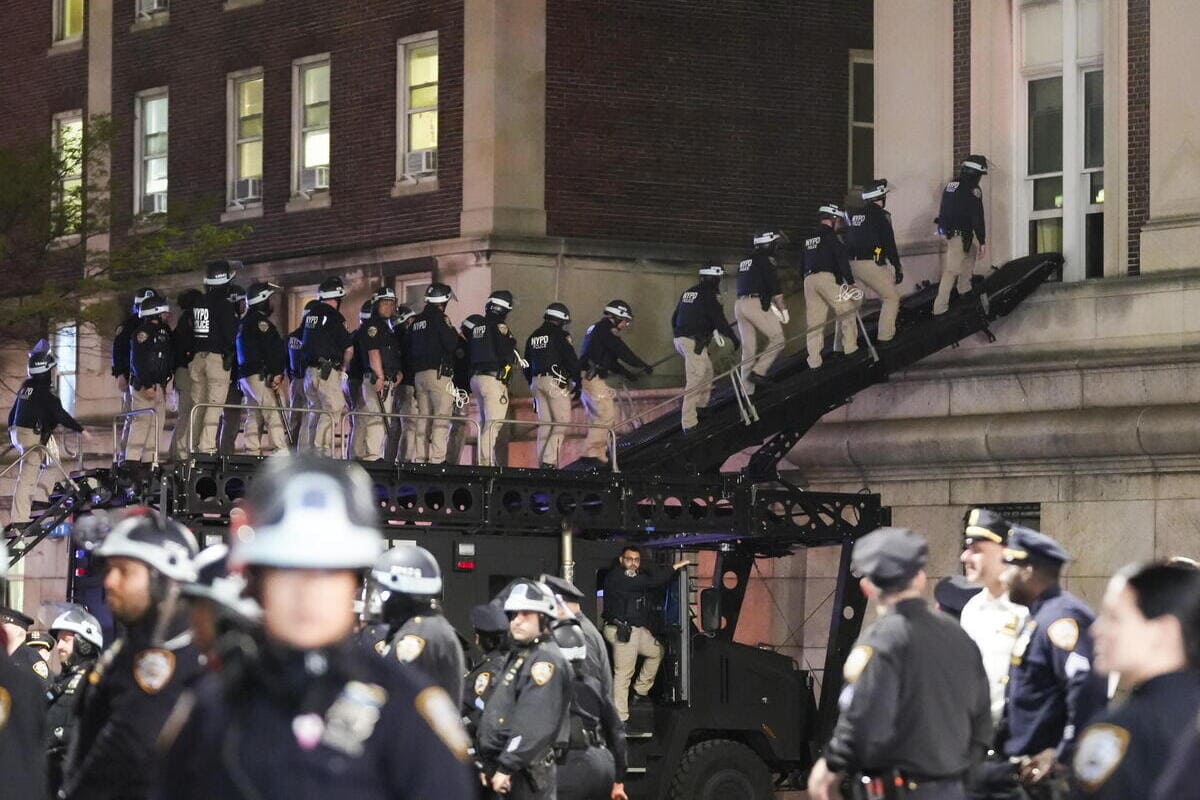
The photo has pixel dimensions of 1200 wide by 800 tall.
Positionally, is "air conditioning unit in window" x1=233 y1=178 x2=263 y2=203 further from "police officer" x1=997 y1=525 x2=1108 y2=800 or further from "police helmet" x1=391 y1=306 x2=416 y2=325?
"police officer" x1=997 y1=525 x2=1108 y2=800

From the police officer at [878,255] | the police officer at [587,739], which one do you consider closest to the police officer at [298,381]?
the police officer at [878,255]

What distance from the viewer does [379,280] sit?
34562mm

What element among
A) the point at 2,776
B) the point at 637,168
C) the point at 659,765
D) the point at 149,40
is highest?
the point at 149,40

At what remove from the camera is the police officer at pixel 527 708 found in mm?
12781

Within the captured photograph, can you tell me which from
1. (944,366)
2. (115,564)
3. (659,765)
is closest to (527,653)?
(115,564)

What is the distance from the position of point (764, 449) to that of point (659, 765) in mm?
5901

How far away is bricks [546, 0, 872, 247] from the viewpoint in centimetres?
3391

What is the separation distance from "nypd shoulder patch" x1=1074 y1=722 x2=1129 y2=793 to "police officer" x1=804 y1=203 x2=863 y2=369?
19363 mm

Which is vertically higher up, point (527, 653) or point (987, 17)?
point (987, 17)

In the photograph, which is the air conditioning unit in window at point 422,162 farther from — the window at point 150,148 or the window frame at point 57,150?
the window at point 150,148

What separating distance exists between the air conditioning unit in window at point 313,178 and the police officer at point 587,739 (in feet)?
73.0

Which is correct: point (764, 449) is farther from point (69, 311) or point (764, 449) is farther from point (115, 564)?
point (115, 564)

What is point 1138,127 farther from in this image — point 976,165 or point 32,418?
point 32,418

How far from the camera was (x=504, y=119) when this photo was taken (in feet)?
109
